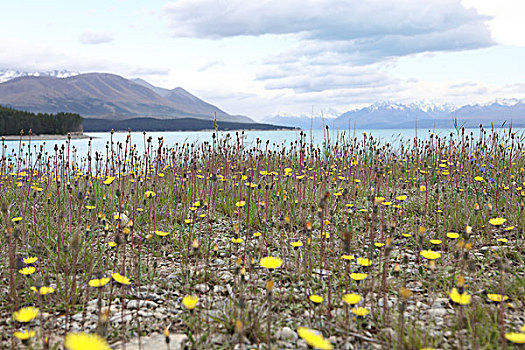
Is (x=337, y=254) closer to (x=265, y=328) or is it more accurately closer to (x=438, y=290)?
(x=438, y=290)

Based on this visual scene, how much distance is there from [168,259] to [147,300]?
0.80 m

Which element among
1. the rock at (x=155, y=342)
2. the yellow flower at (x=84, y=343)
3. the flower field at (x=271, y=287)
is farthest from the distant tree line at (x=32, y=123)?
the yellow flower at (x=84, y=343)

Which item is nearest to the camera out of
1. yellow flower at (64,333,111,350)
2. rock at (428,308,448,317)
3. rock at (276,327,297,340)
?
yellow flower at (64,333,111,350)

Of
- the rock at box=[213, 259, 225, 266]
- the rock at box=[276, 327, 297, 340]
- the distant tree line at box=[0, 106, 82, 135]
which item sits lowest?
the rock at box=[276, 327, 297, 340]

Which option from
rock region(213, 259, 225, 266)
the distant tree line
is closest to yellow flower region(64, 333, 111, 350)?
rock region(213, 259, 225, 266)

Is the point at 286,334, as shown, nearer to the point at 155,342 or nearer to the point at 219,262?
the point at 155,342

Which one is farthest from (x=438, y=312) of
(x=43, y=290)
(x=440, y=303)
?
(x=43, y=290)

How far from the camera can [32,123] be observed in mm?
56938

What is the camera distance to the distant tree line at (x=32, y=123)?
5575cm

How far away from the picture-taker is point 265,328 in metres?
2.04

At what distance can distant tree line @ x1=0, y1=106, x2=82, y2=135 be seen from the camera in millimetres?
55750

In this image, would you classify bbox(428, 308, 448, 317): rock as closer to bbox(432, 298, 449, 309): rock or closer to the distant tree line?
bbox(432, 298, 449, 309): rock

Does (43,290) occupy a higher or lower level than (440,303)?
higher

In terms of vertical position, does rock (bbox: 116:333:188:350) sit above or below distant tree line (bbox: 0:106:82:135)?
below
